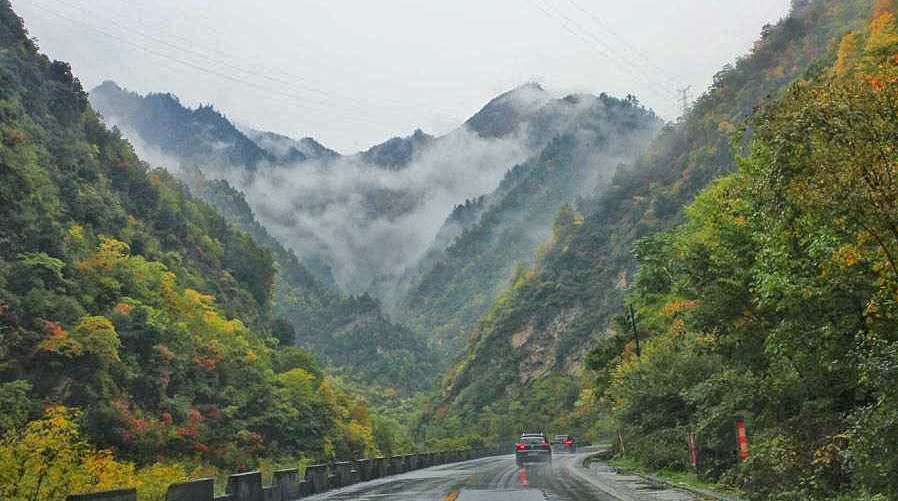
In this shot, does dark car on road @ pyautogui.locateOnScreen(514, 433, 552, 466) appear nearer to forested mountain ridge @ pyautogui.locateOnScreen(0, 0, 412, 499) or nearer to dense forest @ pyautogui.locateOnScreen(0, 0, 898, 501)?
dense forest @ pyautogui.locateOnScreen(0, 0, 898, 501)

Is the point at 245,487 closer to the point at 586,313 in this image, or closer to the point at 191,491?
the point at 191,491

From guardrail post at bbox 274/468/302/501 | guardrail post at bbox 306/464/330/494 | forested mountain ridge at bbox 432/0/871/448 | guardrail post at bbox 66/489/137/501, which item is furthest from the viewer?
forested mountain ridge at bbox 432/0/871/448

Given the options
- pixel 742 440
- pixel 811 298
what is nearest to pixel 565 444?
pixel 742 440

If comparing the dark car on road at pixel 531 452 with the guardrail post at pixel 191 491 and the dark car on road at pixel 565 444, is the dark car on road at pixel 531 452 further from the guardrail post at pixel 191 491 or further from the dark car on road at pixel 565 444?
the dark car on road at pixel 565 444

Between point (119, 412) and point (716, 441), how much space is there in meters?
42.5

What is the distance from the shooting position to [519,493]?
2109cm

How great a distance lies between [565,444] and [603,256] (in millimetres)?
71368

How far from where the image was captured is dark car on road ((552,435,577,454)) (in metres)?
76.3

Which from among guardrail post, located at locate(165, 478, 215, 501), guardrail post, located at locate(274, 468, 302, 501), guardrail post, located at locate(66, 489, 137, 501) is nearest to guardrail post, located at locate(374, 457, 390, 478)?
guardrail post, located at locate(274, 468, 302, 501)

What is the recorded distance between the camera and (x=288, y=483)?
71.1 feet

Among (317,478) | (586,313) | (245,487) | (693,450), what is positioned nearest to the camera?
(245,487)

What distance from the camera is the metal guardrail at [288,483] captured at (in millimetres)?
14016

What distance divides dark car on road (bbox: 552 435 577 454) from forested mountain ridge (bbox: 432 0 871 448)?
25.8 m

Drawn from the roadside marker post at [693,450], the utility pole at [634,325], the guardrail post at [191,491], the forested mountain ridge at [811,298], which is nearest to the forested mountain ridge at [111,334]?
the guardrail post at [191,491]
